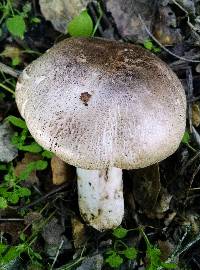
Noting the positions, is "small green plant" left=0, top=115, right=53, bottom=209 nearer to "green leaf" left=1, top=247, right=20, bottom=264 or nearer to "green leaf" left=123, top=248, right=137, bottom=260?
"green leaf" left=1, top=247, right=20, bottom=264

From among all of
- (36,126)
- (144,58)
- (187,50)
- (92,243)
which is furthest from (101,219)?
(187,50)

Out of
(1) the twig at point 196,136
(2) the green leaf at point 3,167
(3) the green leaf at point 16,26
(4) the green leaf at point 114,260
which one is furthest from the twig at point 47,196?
(3) the green leaf at point 16,26

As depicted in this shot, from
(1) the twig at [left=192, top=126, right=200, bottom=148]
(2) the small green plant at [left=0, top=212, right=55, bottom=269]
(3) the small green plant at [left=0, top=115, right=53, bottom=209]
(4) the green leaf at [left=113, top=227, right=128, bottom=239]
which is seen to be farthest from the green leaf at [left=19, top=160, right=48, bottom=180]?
(1) the twig at [left=192, top=126, right=200, bottom=148]

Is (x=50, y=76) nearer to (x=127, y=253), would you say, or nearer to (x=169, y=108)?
(x=169, y=108)

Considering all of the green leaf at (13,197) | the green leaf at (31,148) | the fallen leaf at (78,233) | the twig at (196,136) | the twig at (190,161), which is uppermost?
the green leaf at (31,148)

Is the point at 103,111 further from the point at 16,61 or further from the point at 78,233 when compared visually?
the point at 16,61

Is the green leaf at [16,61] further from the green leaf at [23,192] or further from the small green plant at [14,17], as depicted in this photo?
the green leaf at [23,192]

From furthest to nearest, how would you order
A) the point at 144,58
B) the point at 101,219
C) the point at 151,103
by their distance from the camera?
1. the point at 101,219
2. the point at 144,58
3. the point at 151,103

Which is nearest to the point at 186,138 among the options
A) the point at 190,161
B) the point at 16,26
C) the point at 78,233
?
the point at 190,161
